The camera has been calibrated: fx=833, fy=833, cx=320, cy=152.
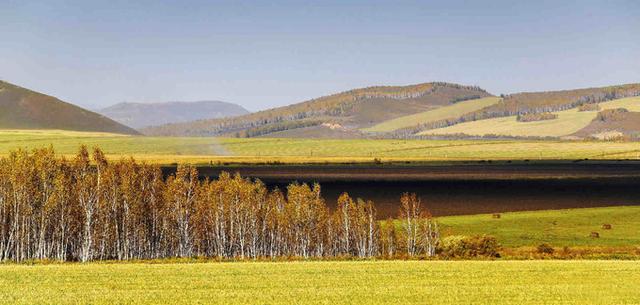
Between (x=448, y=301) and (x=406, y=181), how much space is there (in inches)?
5067

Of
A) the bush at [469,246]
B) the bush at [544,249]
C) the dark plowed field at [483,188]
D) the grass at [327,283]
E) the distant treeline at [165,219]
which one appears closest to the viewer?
the grass at [327,283]

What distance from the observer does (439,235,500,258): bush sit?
270 feet

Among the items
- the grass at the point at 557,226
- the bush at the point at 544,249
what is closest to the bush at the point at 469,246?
the bush at the point at 544,249

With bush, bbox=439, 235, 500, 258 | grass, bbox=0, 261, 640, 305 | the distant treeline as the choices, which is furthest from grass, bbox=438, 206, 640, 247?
grass, bbox=0, 261, 640, 305

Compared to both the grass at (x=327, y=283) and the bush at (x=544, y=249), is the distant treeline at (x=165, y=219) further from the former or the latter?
the grass at (x=327, y=283)

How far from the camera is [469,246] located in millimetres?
83938

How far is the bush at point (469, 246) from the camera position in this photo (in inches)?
3241

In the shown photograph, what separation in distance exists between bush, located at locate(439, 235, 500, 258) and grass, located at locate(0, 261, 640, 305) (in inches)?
781

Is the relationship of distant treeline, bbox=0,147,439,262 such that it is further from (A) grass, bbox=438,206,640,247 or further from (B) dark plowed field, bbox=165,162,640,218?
(B) dark plowed field, bbox=165,162,640,218

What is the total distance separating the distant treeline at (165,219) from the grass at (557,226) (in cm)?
619

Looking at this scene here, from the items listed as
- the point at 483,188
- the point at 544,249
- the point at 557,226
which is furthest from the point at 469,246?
the point at 483,188

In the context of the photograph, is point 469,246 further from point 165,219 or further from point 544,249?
point 165,219

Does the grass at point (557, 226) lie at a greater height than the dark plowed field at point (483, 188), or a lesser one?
lesser

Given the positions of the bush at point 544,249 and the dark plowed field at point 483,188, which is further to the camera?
the dark plowed field at point 483,188
